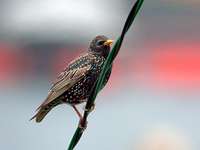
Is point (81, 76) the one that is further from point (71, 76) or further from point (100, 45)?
point (100, 45)

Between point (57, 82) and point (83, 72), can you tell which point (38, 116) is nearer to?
point (57, 82)

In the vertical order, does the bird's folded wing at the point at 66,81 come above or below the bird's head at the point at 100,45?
below

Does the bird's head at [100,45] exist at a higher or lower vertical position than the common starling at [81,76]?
higher

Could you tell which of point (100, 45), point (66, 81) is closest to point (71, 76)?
point (66, 81)

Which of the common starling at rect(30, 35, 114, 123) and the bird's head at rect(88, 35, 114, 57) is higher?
the bird's head at rect(88, 35, 114, 57)

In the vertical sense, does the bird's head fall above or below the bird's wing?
above

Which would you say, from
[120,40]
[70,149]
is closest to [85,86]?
[70,149]
